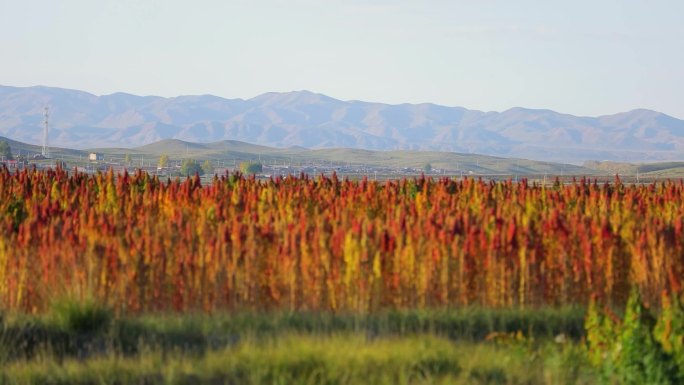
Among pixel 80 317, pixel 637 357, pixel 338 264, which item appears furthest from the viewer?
pixel 338 264

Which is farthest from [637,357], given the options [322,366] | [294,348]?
[294,348]

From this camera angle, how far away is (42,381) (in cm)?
1042

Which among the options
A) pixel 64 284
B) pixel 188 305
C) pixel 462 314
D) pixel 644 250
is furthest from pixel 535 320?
pixel 64 284

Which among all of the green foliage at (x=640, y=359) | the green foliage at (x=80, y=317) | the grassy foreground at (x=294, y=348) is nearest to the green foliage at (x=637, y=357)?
the green foliage at (x=640, y=359)

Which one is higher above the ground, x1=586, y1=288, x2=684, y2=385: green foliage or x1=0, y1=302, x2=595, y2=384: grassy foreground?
x1=586, y1=288, x2=684, y2=385: green foliage

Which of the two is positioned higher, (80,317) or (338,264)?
(338,264)

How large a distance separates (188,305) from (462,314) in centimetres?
344

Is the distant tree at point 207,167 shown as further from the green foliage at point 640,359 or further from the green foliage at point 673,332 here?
the green foliage at point 640,359

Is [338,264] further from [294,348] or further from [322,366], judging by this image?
[322,366]

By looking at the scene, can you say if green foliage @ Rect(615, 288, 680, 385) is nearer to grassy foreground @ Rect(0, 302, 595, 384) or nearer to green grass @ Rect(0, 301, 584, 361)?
grassy foreground @ Rect(0, 302, 595, 384)

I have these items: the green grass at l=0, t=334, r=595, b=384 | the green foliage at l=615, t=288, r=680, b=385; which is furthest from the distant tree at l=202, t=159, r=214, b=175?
the green foliage at l=615, t=288, r=680, b=385

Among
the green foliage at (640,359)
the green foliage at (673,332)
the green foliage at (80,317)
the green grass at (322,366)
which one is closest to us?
the green foliage at (640,359)

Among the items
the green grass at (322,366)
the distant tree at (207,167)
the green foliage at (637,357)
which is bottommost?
the distant tree at (207,167)

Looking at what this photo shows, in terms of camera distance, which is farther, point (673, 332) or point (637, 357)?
point (673, 332)
